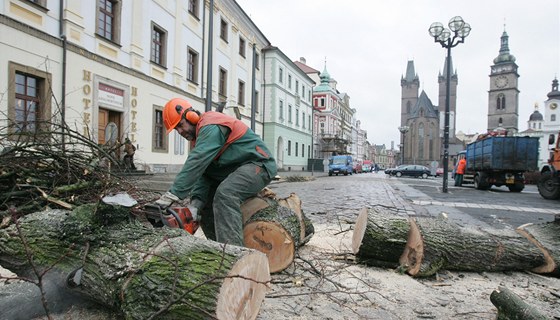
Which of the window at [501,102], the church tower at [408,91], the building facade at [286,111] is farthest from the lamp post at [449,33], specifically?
the church tower at [408,91]

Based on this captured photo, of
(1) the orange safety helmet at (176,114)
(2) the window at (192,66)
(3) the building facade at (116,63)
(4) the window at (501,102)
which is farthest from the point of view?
(4) the window at (501,102)

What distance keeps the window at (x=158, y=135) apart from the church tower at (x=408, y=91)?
10069 centimetres

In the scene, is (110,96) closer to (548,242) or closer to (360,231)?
(360,231)

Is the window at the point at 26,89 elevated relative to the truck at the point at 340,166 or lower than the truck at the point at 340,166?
elevated

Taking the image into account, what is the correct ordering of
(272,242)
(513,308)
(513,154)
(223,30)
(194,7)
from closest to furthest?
(513,308), (272,242), (513,154), (194,7), (223,30)

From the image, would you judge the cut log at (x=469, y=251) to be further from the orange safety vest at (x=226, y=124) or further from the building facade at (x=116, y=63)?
the building facade at (x=116, y=63)

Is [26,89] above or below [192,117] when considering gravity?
above

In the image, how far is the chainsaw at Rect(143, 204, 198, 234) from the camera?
2420 millimetres

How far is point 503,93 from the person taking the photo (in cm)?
9125

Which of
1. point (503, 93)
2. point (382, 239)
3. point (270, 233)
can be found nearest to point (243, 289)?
point (270, 233)

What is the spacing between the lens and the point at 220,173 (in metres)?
3.18

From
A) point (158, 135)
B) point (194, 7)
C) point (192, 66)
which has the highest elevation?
point (194, 7)

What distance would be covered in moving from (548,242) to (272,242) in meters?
2.72

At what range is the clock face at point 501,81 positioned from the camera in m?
90.5
